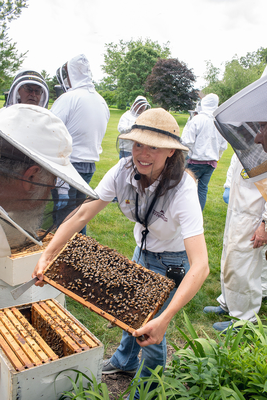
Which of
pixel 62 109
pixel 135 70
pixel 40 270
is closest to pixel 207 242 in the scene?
pixel 62 109

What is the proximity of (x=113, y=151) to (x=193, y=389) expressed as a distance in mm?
13513

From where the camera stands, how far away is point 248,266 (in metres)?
3.25

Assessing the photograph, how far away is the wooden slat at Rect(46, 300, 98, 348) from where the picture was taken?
6.14ft

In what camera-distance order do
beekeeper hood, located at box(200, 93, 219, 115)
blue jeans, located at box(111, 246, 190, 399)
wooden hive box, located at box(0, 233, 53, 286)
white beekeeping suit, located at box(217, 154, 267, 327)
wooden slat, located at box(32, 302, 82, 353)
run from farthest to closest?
beekeeper hood, located at box(200, 93, 219, 115) < white beekeeping suit, located at box(217, 154, 267, 327) < wooden hive box, located at box(0, 233, 53, 286) < blue jeans, located at box(111, 246, 190, 399) < wooden slat, located at box(32, 302, 82, 353)

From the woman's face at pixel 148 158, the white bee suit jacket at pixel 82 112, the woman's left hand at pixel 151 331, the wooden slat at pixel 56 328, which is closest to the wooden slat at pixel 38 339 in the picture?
the wooden slat at pixel 56 328

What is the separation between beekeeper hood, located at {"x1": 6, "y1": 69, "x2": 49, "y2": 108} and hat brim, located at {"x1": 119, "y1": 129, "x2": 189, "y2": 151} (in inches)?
89.8

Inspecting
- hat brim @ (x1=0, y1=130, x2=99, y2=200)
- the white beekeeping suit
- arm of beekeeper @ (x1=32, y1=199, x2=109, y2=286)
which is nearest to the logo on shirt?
arm of beekeeper @ (x1=32, y1=199, x2=109, y2=286)

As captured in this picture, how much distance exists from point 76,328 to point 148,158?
1.28 meters

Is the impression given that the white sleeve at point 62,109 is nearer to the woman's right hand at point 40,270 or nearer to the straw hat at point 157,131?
the straw hat at point 157,131

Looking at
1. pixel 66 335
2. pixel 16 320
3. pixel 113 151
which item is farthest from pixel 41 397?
pixel 113 151

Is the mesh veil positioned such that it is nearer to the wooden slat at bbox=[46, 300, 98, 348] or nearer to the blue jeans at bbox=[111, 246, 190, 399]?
the wooden slat at bbox=[46, 300, 98, 348]

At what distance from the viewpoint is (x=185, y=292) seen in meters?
1.76

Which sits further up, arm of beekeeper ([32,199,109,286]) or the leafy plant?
arm of beekeeper ([32,199,109,286])

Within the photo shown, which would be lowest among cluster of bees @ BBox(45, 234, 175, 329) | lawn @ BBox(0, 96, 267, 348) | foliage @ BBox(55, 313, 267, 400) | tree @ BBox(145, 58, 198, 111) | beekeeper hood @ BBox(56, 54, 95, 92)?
lawn @ BBox(0, 96, 267, 348)
